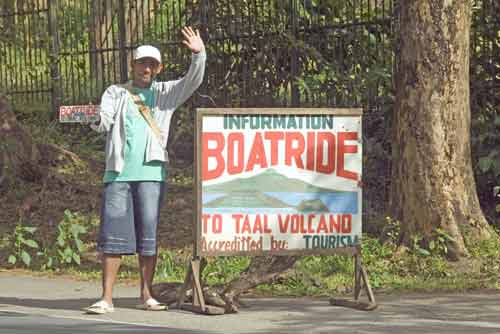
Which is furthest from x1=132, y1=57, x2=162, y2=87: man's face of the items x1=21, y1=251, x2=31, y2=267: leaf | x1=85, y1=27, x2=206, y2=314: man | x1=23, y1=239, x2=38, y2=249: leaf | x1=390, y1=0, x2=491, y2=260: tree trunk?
x1=23, y1=239, x2=38, y2=249: leaf

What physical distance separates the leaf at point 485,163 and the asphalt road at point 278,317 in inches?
104

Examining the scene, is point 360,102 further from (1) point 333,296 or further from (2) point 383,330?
(2) point 383,330

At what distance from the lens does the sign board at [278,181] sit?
1031 centimetres

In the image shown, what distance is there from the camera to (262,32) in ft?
55.9

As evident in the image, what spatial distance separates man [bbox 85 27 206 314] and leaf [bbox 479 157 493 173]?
429cm

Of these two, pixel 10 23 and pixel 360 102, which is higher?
pixel 10 23

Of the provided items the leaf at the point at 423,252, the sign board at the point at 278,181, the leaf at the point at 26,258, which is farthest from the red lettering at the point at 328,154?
the leaf at the point at 26,258

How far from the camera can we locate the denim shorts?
10.3 m

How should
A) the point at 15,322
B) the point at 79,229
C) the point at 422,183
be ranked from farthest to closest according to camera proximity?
1. the point at 79,229
2. the point at 422,183
3. the point at 15,322

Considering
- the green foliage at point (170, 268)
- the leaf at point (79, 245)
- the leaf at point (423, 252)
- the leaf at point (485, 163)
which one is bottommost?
the green foliage at point (170, 268)

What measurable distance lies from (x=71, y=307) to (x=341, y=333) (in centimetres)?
254

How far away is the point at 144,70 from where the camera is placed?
1046 cm

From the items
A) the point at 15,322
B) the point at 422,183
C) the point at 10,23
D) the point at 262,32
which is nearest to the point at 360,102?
the point at 262,32

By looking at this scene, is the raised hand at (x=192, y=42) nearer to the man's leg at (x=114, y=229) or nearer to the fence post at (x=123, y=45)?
the man's leg at (x=114, y=229)
